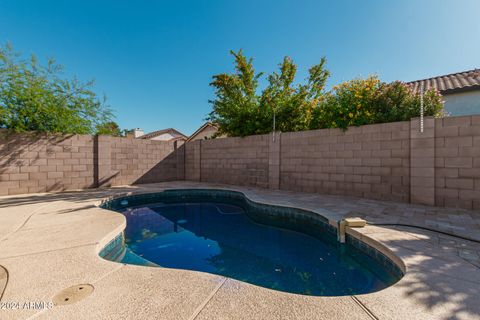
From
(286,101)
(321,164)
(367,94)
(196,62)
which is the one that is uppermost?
(196,62)

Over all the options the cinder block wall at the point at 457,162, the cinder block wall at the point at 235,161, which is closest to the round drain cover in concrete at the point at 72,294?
the cinder block wall at the point at 457,162

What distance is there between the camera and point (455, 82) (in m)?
8.77

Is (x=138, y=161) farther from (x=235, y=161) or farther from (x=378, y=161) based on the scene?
(x=378, y=161)

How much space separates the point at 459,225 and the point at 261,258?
136 inches

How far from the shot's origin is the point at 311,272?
9.69 ft

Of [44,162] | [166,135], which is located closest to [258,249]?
[44,162]

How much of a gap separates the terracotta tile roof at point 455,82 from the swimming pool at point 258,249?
8.07 m

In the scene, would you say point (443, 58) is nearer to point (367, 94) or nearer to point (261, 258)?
point (367, 94)

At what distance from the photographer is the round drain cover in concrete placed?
1.69 m

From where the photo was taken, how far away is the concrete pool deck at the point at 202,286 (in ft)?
5.11

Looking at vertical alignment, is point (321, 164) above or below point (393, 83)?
below

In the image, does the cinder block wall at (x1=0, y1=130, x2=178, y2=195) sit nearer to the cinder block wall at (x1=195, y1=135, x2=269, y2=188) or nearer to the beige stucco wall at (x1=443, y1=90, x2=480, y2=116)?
the cinder block wall at (x1=195, y1=135, x2=269, y2=188)

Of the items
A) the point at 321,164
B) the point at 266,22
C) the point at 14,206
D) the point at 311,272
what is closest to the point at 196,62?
the point at 266,22

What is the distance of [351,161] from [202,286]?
233 inches
